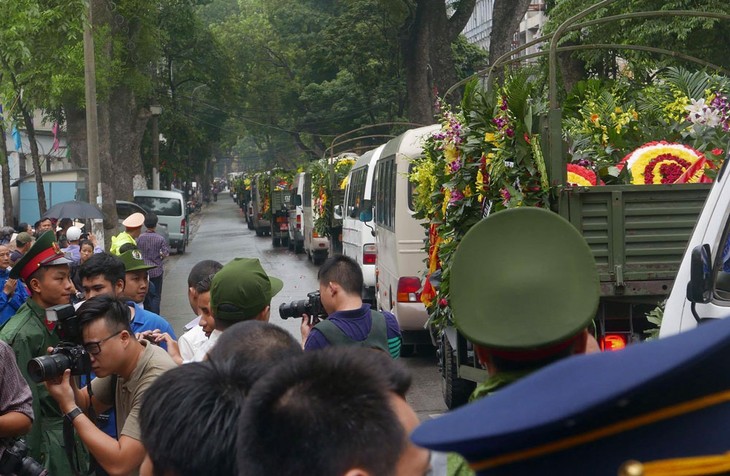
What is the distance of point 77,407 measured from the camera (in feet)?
13.3

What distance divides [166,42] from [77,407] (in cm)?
3862

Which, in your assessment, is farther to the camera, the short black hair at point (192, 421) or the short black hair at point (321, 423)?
the short black hair at point (192, 421)

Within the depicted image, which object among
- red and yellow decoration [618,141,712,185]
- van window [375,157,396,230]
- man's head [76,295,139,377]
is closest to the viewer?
man's head [76,295,139,377]

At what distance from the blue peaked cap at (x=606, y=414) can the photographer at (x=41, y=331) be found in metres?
3.81

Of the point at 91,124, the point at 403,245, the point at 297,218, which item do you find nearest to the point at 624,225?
the point at 403,245

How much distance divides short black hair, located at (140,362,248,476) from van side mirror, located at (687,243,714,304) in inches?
79.0

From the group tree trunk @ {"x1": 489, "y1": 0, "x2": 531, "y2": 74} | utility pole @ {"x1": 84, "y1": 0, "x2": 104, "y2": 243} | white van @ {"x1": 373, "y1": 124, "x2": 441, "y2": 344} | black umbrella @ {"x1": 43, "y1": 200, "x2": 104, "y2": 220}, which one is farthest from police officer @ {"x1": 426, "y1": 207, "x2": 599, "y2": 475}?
tree trunk @ {"x1": 489, "y1": 0, "x2": 531, "y2": 74}

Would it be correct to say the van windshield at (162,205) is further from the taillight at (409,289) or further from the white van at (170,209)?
the taillight at (409,289)

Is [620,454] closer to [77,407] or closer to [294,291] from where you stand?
[77,407]

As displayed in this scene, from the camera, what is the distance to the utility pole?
725 inches

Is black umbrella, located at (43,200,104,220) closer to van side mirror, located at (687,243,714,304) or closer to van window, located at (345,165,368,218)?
van window, located at (345,165,368,218)

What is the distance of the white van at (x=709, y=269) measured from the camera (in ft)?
12.7

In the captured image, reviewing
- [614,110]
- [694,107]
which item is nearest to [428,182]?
[614,110]

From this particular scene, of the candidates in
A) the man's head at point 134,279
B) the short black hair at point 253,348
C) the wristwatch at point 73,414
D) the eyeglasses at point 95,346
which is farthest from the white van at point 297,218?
the short black hair at point 253,348
